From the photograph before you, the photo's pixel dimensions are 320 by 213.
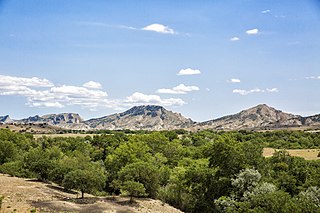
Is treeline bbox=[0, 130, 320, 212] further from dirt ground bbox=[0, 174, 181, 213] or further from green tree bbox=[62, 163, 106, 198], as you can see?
dirt ground bbox=[0, 174, 181, 213]

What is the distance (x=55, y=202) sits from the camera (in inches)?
1289

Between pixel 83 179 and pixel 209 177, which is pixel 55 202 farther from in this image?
pixel 209 177

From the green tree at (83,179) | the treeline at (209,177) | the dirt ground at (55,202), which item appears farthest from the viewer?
the green tree at (83,179)

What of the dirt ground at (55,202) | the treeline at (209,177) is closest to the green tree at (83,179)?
the treeline at (209,177)

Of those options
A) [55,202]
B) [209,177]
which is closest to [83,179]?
[55,202]

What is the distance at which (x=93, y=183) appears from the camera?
38.5 meters

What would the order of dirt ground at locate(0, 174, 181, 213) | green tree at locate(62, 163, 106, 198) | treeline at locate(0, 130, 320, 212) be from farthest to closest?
green tree at locate(62, 163, 106, 198), dirt ground at locate(0, 174, 181, 213), treeline at locate(0, 130, 320, 212)

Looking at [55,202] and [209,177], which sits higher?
[209,177]

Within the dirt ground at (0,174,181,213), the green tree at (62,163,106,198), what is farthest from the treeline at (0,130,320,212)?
the dirt ground at (0,174,181,213)

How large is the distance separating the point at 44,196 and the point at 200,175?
17.8m

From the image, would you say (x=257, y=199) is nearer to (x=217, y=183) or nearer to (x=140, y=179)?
(x=217, y=183)

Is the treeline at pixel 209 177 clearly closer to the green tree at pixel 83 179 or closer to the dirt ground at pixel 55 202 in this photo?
the green tree at pixel 83 179

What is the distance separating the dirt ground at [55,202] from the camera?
30.0 m

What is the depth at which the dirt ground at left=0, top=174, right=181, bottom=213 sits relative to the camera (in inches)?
1182
